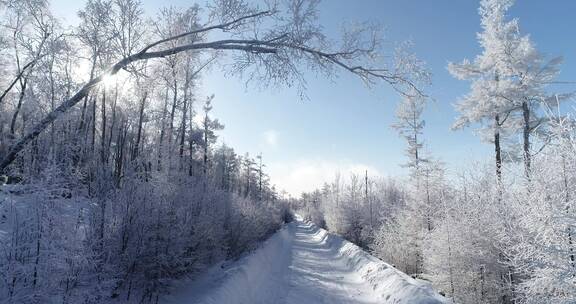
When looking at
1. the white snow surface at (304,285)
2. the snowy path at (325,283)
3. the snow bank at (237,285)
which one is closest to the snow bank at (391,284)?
the white snow surface at (304,285)

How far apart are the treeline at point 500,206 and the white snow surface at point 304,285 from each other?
1.47m

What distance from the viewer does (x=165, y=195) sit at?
24.6ft

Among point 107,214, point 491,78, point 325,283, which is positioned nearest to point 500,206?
point 325,283

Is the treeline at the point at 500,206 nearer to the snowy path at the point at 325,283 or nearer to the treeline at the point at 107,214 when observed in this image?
the snowy path at the point at 325,283

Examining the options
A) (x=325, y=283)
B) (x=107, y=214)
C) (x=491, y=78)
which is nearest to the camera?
(x=107, y=214)

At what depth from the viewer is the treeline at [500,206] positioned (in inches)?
185

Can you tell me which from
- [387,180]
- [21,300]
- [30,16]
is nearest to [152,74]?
[21,300]

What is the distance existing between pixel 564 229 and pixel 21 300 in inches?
261

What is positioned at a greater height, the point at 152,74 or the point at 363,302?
the point at 152,74

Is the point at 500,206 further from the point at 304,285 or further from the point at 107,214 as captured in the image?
the point at 107,214

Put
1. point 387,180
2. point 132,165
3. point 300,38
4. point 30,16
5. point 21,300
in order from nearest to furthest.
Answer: point 21,300, point 300,38, point 132,165, point 30,16, point 387,180

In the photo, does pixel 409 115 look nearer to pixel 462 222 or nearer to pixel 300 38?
pixel 462 222

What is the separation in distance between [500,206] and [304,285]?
6.30 m

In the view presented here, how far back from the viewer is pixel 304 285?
10922mm
